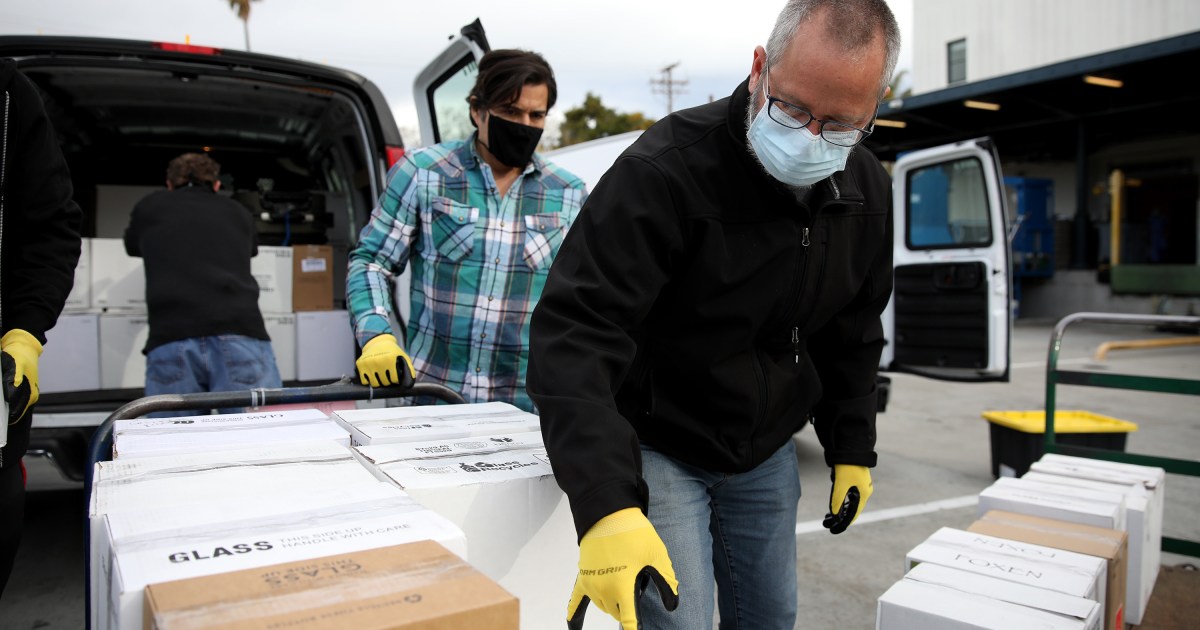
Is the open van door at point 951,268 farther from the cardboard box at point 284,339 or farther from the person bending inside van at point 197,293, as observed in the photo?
the person bending inside van at point 197,293

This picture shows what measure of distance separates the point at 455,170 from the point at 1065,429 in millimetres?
Result: 3895

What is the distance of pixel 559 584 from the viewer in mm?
1538

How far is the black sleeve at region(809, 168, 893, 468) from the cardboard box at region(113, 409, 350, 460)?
1.12 meters

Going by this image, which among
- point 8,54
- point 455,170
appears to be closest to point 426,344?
point 455,170

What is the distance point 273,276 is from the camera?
4.70m

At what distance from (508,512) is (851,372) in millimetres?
974

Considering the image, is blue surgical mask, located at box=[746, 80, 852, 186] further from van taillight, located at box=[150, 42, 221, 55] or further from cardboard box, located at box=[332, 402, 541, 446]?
van taillight, located at box=[150, 42, 221, 55]

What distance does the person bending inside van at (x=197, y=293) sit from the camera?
3779mm

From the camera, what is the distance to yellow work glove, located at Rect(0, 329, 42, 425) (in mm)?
1875

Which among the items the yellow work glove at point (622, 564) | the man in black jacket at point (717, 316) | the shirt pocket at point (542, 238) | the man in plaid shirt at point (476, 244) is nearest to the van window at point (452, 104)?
the man in plaid shirt at point (476, 244)

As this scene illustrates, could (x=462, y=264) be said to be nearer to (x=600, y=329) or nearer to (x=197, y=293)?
(x=600, y=329)

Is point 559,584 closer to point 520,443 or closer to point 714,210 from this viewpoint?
point 520,443

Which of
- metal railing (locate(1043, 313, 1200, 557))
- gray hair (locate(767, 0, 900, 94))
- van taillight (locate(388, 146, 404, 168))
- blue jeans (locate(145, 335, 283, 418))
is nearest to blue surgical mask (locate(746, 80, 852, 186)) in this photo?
gray hair (locate(767, 0, 900, 94))

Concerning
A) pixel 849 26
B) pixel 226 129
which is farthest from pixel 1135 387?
pixel 226 129
